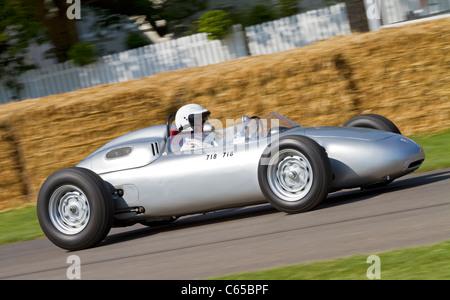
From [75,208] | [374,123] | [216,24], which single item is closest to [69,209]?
[75,208]

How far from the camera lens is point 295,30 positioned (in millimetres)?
18500

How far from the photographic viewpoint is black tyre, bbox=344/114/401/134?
23.9 feet

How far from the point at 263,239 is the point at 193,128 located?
2017 millimetres

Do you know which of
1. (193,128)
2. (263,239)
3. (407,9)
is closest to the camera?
(263,239)

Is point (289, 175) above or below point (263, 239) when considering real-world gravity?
above

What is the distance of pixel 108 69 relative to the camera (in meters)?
19.0

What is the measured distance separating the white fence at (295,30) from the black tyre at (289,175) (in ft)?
40.9

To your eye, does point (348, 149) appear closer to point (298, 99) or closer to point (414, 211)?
point (414, 211)

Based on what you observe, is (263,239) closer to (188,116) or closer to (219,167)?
(219,167)

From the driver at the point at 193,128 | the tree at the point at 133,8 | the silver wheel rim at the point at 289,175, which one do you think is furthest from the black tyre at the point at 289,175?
the tree at the point at 133,8

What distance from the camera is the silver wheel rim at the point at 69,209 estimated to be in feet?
22.1

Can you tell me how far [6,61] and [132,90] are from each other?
8777 millimetres

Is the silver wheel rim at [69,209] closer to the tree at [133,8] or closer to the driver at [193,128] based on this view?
the driver at [193,128]
